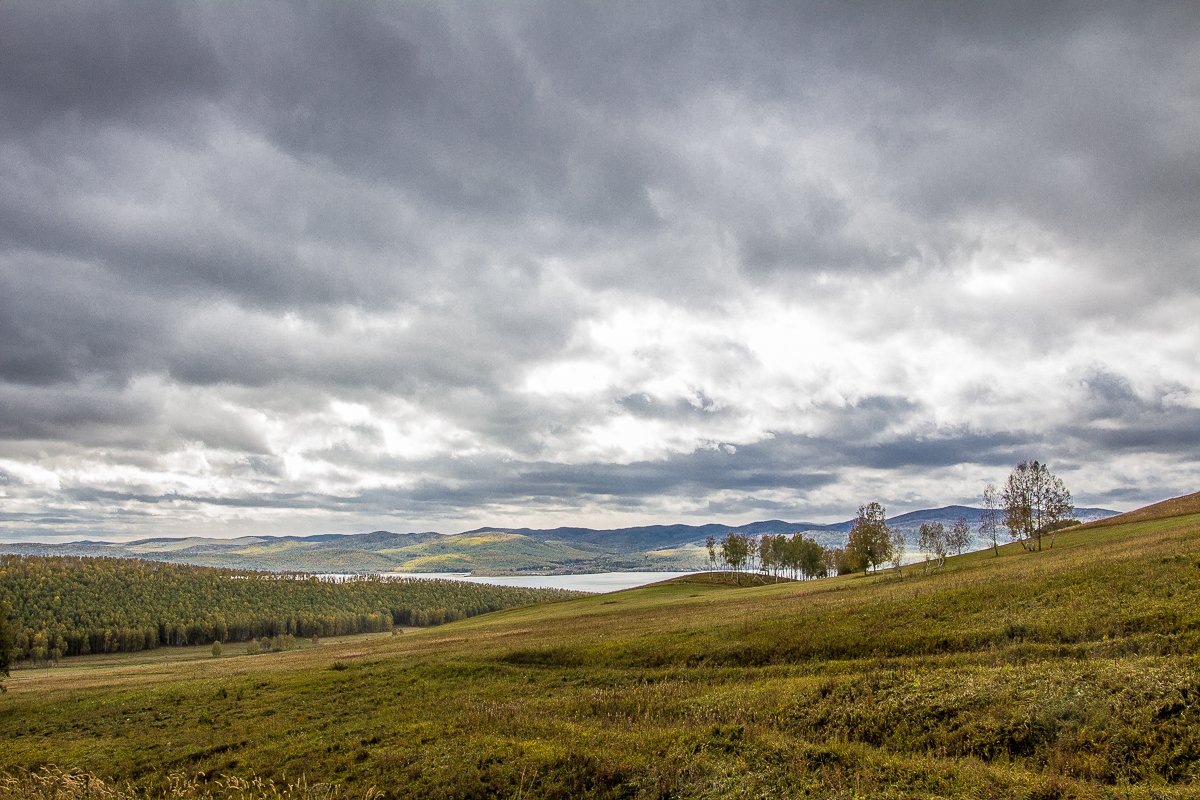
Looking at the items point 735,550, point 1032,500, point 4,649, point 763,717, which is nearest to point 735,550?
point 735,550

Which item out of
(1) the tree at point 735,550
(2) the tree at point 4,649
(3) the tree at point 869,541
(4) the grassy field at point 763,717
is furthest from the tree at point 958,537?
(2) the tree at point 4,649

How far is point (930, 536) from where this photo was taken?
105125 millimetres

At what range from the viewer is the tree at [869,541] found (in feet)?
325

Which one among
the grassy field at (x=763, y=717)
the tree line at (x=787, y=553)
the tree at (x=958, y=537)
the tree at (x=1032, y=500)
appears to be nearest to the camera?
the grassy field at (x=763, y=717)

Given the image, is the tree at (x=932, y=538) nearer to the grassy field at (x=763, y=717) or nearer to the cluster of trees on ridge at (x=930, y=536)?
the cluster of trees on ridge at (x=930, y=536)

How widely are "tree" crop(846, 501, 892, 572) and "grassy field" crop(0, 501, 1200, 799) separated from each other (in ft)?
220

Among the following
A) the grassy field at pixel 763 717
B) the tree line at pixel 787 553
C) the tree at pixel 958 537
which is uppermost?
the grassy field at pixel 763 717

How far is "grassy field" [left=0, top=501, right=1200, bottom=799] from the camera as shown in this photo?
43.1 feet

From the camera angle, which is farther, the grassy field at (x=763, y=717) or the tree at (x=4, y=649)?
the tree at (x=4, y=649)

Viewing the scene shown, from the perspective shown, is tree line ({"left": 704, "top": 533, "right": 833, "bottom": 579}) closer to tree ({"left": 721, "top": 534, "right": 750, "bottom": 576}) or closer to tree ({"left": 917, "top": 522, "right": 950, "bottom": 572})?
tree ({"left": 721, "top": 534, "right": 750, "bottom": 576})

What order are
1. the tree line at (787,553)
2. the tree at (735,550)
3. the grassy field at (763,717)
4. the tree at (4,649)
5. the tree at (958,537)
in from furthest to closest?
the tree line at (787,553) < the tree at (735,550) < the tree at (958,537) < the tree at (4,649) < the grassy field at (763,717)

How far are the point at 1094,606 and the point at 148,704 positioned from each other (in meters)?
49.8

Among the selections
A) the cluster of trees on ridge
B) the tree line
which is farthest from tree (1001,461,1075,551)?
the tree line

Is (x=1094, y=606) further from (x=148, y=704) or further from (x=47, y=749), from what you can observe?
(x=148, y=704)
